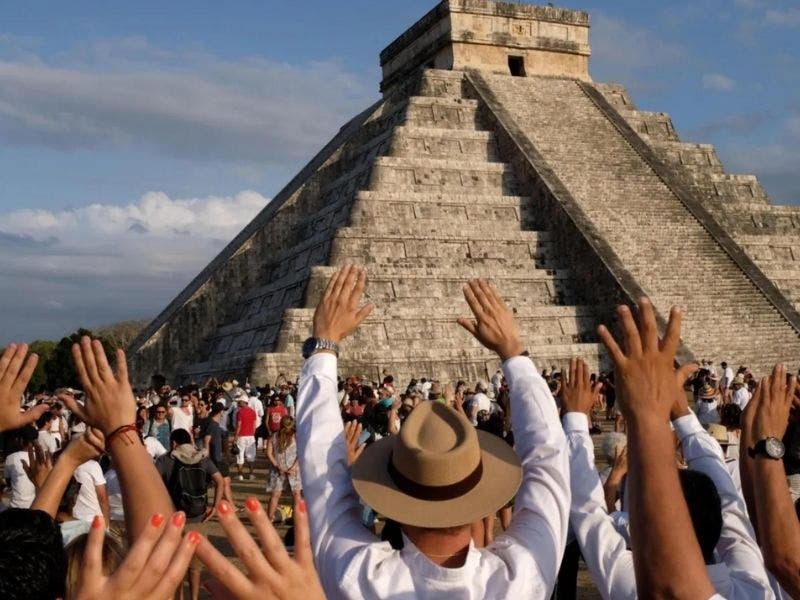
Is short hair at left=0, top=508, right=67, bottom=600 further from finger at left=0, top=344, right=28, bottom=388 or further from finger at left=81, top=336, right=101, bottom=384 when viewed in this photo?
finger at left=0, top=344, right=28, bottom=388

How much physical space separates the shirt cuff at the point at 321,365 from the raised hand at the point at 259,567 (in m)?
1.08

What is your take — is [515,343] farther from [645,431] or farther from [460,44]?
[460,44]

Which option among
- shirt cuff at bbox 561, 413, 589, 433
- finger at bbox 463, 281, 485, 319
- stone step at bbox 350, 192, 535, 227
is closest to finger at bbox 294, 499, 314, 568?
finger at bbox 463, 281, 485, 319

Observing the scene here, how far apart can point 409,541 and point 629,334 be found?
86cm

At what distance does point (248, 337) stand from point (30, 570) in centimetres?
2161

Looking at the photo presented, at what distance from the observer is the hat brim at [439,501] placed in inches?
102

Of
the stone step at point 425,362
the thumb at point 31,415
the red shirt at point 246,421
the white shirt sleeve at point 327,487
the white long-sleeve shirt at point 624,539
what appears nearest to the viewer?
the white shirt sleeve at point 327,487

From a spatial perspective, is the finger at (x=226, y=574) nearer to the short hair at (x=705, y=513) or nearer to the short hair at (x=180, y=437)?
the short hair at (x=705, y=513)

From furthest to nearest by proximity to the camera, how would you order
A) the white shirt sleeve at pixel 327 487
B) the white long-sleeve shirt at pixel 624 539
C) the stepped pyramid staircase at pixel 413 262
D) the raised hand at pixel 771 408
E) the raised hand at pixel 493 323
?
the stepped pyramid staircase at pixel 413 262 < the raised hand at pixel 493 323 < the white long-sleeve shirt at pixel 624 539 < the raised hand at pixel 771 408 < the white shirt sleeve at pixel 327 487

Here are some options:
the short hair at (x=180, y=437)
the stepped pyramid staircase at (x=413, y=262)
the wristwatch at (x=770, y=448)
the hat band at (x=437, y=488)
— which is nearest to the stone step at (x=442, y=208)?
the stepped pyramid staircase at (x=413, y=262)

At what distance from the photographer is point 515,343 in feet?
10.6

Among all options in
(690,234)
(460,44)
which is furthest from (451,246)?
(460,44)

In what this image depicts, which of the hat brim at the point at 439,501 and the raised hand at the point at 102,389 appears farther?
the raised hand at the point at 102,389

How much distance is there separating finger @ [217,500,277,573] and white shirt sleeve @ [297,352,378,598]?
2.85 ft
